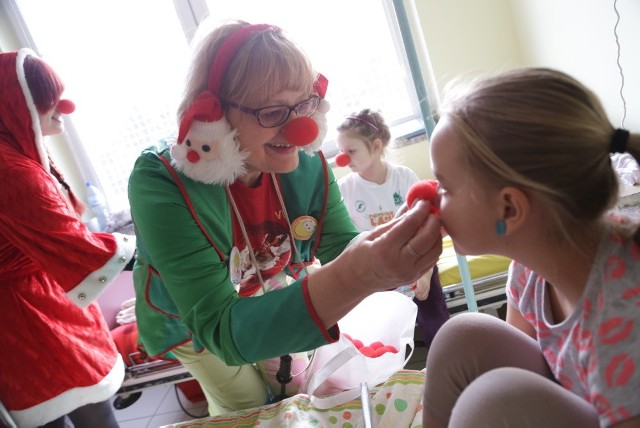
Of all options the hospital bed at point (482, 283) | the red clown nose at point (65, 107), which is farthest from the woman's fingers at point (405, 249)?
the red clown nose at point (65, 107)

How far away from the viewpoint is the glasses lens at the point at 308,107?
1033mm

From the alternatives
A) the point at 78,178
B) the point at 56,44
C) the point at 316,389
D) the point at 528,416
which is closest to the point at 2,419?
the point at 316,389

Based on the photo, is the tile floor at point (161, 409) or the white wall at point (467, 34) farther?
the white wall at point (467, 34)

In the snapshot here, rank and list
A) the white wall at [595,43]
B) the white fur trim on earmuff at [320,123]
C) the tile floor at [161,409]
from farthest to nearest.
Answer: the tile floor at [161,409] → the white wall at [595,43] → the white fur trim on earmuff at [320,123]

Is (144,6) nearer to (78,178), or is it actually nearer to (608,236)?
(78,178)

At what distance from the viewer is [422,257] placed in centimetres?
80

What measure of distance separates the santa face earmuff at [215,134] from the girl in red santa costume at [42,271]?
1.98 ft

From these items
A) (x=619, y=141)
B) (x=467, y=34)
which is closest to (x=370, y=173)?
(x=467, y=34)

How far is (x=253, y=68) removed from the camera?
38.3 inches

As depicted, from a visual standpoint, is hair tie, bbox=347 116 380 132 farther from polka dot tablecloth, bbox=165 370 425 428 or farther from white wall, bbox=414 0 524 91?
polka dot tablecloth, bbox=165 370 425 428

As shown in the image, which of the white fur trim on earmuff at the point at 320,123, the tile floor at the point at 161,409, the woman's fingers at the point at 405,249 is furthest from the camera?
the tile floor at the point at 161,409

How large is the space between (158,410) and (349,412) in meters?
1.68

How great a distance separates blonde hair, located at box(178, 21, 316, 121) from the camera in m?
0.97

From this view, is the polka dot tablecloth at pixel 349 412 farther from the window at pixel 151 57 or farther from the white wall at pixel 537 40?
the window at pixel 151 57
